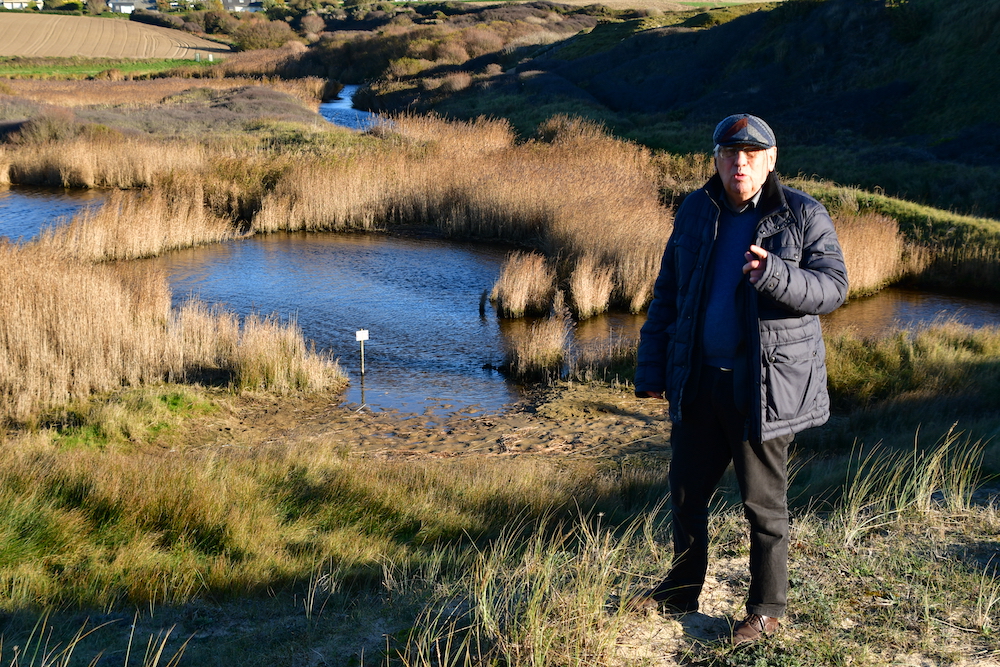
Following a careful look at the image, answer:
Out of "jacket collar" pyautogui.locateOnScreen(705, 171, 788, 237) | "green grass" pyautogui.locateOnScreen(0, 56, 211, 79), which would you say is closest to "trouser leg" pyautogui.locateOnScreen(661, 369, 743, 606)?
"jacket collar" pyautogui.locateOnScreen(705, 171, 788, 237)

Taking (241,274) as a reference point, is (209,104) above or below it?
above

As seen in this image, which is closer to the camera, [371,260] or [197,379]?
[197,379]

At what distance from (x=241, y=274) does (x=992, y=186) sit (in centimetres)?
1528

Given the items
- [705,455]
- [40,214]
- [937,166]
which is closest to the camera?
[705,455]

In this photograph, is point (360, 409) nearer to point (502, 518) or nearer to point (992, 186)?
point (502, 518)

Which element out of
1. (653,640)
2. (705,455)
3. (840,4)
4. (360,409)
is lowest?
(360,409)

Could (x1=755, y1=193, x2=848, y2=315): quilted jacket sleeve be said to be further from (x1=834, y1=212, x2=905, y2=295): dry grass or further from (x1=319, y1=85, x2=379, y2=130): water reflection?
(x1=319, y1=85, x2=379, y2=130): water reflection

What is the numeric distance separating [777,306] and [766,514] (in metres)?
0.77

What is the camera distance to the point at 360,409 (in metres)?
9.02

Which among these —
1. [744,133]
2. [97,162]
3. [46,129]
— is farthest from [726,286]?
[46,129]

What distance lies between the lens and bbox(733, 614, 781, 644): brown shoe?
3262 mm

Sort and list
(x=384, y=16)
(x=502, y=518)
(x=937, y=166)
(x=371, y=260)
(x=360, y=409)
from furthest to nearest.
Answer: (x=384, y=16), (x=937, y=166), (x=371, y=260), (x=360, y=409), (x=502, y=518)

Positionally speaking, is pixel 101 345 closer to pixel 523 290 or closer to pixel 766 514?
pixel 523 290

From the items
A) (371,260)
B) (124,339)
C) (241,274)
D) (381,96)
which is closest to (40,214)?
(241,274)
